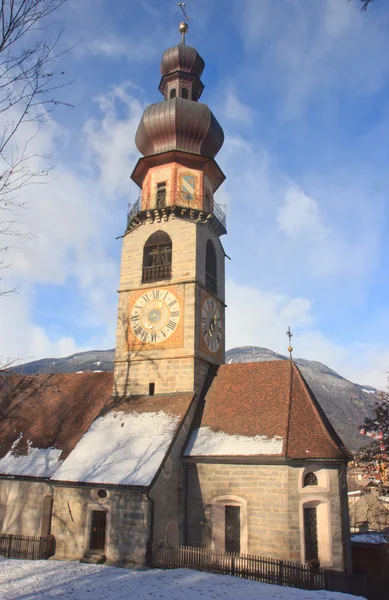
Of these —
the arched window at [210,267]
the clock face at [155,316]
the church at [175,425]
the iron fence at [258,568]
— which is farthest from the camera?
the arched window at [210,267]

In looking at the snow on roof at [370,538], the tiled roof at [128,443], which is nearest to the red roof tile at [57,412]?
the tiled roof at [128,443]

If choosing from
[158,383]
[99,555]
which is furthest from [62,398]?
[99,555]

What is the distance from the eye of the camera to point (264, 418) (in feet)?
54.5

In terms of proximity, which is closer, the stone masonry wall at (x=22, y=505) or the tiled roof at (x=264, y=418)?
the tiled roof at (x=264, y=418)

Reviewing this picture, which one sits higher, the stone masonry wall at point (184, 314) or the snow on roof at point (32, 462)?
the stone masonry wall at point (184, 314)

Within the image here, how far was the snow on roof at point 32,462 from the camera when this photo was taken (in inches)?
686

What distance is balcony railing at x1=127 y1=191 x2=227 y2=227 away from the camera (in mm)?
21625

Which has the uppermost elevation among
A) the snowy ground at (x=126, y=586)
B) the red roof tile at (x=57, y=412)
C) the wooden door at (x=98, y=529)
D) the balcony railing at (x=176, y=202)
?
the balcony railing at (x=176, y=202)

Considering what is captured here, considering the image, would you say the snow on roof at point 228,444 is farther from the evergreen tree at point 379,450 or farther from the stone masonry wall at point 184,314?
the evergreen tree at point 379,450

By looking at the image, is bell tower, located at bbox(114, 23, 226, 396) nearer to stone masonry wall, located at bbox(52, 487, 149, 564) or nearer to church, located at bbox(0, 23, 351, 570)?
church, located at bbox(0, 23, 351, 570)

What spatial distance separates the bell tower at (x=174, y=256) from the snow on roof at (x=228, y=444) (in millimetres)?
2108

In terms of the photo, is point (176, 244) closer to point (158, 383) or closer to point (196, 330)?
point (196, 330)

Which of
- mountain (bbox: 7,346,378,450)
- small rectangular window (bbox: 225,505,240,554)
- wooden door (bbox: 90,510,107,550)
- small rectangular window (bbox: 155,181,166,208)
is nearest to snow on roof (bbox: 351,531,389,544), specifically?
small rectangular window (bbox: 225,505,240,554)

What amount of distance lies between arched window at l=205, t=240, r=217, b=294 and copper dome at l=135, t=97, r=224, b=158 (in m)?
4.50
